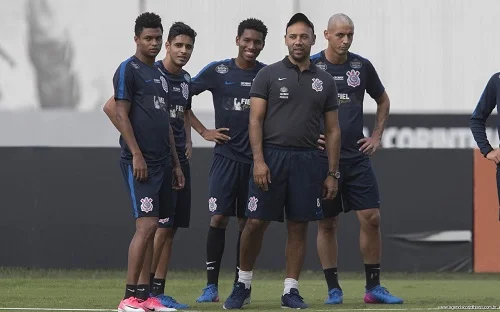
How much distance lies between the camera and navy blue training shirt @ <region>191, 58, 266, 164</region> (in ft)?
34.7

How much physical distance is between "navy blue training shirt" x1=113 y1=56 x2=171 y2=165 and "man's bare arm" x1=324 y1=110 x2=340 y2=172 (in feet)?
3.99

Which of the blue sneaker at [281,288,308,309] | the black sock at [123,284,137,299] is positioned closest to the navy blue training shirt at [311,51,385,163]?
the blue sneaker at [281,288,308,309]

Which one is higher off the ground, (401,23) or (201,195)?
(401,23)

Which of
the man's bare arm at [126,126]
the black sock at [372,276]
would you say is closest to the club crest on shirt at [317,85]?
the man's bare arm at [126,126]

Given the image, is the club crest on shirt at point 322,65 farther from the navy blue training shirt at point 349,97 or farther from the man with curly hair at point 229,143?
the man with curly hair at point 229,143

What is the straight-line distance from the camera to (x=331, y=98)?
30.7 ft

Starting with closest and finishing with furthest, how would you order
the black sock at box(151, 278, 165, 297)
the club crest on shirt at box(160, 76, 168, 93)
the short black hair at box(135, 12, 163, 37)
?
the short black hair at box(135, 12, 163, 37), the club crest on shirt at box(160, 76, 168, 93), the black sock at box(151, 278, 165, 297)

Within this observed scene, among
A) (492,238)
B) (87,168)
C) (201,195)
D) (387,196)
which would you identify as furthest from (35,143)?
(492,238)

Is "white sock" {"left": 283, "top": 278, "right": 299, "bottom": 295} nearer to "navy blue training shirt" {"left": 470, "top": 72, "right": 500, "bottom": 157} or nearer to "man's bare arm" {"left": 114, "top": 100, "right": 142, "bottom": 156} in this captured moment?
"man's bare arm" {"left": 114, "top": 100, "right": 142, "bottom": 156}

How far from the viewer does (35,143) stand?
16.1 meters

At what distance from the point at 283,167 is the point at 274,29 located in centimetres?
705

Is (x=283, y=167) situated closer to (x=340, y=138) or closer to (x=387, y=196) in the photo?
(x=340, y=138)

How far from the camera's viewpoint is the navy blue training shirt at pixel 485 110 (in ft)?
31.5

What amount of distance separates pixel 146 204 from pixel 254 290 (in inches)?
132
